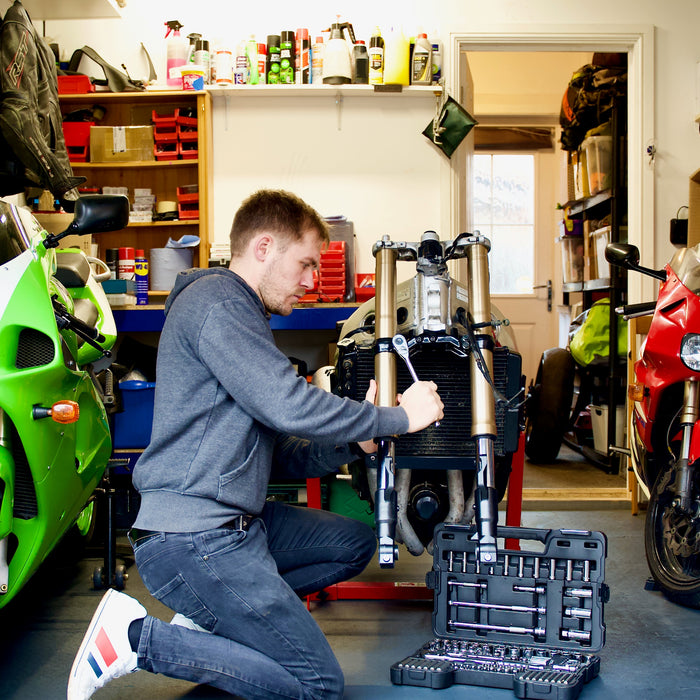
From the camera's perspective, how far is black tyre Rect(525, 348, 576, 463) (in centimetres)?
557

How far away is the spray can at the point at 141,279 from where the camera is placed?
15.2 feet

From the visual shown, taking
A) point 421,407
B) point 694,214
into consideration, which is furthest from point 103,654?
point 694,214

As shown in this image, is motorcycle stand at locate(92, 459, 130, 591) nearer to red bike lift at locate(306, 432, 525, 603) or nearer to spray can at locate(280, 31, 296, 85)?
red bike lift at locate(306, 432, 525, 603)

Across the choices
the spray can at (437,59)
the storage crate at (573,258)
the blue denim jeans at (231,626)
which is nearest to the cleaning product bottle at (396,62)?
the spray can at (437,59)

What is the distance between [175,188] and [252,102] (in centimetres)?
73

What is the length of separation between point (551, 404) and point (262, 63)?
2.88m

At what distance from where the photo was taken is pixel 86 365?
3029 millimetres

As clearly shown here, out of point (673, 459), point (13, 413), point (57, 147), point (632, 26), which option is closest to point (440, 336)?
point (13, 413)

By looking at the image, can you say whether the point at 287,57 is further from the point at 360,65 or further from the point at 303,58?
the point at 360,65

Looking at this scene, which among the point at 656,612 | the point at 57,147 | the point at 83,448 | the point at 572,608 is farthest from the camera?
the point at 57,147

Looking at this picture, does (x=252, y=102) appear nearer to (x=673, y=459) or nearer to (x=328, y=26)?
(x=328, y=26)

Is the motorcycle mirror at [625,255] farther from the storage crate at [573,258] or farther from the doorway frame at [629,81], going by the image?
the storage crate at [573,258]

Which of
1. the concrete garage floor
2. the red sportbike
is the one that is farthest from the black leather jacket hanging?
the red sportbike

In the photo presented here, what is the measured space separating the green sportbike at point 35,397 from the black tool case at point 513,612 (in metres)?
1.02
